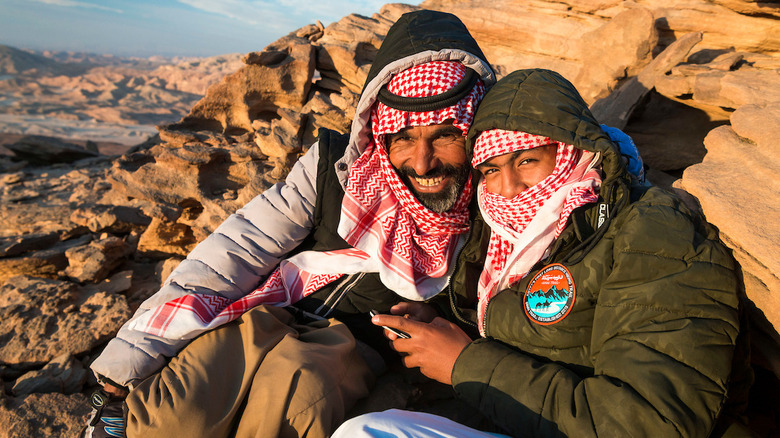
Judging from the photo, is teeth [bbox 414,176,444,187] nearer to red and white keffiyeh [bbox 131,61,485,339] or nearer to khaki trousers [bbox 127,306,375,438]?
red and white keffiyeh [bbox 131,61,485,339]

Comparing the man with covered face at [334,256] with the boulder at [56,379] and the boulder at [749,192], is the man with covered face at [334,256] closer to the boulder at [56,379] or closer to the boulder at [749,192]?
the boulder at [56,379]

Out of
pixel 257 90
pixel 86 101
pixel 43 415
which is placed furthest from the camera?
pixel 86 101

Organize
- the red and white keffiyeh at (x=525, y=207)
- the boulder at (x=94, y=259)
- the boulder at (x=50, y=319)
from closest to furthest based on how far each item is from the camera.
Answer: the red and white keffiyeh at (x=525, y=207) → the boulder at (x=50, y=319) → the boulder at (x=94, y=259)

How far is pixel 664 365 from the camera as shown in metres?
1.22

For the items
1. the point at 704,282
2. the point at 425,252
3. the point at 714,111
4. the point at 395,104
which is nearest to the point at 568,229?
the point at 704,282

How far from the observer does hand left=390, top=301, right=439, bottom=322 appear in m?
2.15

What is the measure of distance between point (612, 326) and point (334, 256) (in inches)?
56.9

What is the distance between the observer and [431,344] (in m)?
1.90

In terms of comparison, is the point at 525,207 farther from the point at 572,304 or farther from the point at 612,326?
the point at 612,326

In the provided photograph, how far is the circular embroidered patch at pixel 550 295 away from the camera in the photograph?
1.57 m

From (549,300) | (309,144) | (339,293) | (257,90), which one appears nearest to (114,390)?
(339,293)

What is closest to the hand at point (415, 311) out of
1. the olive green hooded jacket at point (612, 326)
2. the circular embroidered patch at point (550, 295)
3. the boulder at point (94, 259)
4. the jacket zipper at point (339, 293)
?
the jacket zipper at point (339, 293)

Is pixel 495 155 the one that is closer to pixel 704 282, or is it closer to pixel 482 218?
pixel 482 218

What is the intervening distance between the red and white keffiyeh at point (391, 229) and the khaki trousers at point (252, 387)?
29cm
